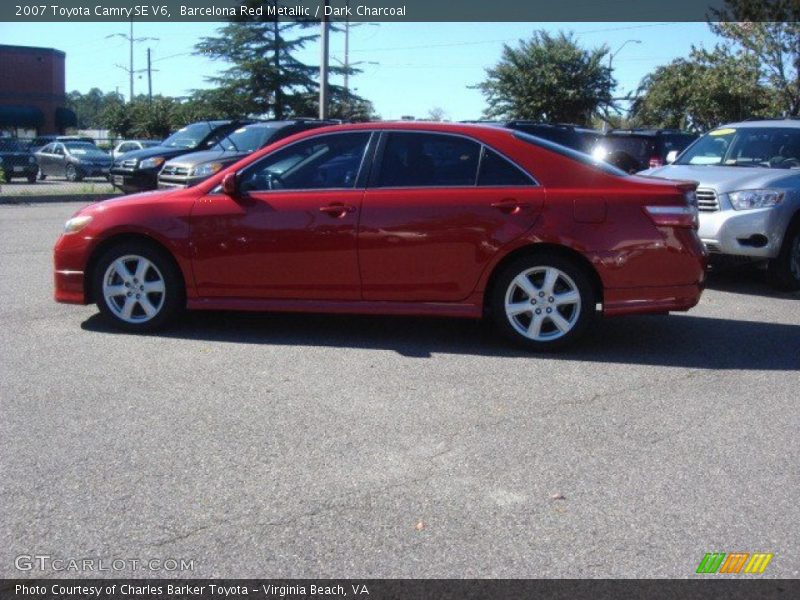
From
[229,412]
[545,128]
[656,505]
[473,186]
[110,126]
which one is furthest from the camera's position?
[110,126]

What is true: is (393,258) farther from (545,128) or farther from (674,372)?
(545,128)

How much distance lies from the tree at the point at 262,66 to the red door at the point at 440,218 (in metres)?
35.3

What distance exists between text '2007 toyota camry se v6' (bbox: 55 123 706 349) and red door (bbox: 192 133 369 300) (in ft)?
0.03

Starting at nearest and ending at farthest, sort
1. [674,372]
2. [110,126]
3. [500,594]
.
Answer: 1. [500,594]
2. [674,372]
3. [110,126]

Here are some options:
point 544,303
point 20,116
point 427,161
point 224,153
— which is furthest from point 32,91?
point 544,303

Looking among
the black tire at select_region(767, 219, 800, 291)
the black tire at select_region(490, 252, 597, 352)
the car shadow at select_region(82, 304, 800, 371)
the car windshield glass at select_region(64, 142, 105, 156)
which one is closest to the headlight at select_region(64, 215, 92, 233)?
the car shadow at select_region(82, 304, 800, 371)

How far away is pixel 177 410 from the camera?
5203mm

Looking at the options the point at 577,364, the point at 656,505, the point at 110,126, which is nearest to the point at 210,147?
the point at 577,364

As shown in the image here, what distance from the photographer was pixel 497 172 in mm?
6660

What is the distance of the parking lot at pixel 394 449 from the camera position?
3602 millimetres

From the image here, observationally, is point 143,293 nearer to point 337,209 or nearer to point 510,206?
point 337,209

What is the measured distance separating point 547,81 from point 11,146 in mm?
21056

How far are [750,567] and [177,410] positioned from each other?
10.3ft

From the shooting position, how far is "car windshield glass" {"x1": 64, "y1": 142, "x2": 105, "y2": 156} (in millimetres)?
30791
